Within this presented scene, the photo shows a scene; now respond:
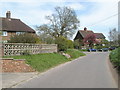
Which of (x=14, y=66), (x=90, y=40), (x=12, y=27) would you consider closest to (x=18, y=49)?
(x=14, y=66)

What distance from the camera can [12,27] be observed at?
147 ft

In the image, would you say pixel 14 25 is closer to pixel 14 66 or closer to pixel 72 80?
pixel 14 66

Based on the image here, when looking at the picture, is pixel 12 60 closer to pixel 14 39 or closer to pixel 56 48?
pixel 14 39

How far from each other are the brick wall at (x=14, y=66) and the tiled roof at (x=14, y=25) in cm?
3106

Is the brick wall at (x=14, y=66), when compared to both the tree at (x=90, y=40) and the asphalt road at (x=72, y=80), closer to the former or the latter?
the asphalt road at (x=72, y=80)

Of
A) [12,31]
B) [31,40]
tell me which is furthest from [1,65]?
[12,31]

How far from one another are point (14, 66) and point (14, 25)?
34.2 m

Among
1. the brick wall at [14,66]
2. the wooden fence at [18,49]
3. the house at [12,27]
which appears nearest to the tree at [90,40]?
the house at [12,27]

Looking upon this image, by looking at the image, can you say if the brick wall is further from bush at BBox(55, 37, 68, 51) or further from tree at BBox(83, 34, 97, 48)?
tree at BBox(83, 34, 97, 48)

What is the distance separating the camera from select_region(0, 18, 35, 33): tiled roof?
4417 cm

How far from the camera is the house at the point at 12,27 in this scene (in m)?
43.0

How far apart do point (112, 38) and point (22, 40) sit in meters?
58.5

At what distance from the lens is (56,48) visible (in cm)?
2769

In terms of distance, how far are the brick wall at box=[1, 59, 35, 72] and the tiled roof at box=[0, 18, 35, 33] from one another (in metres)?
31.1
